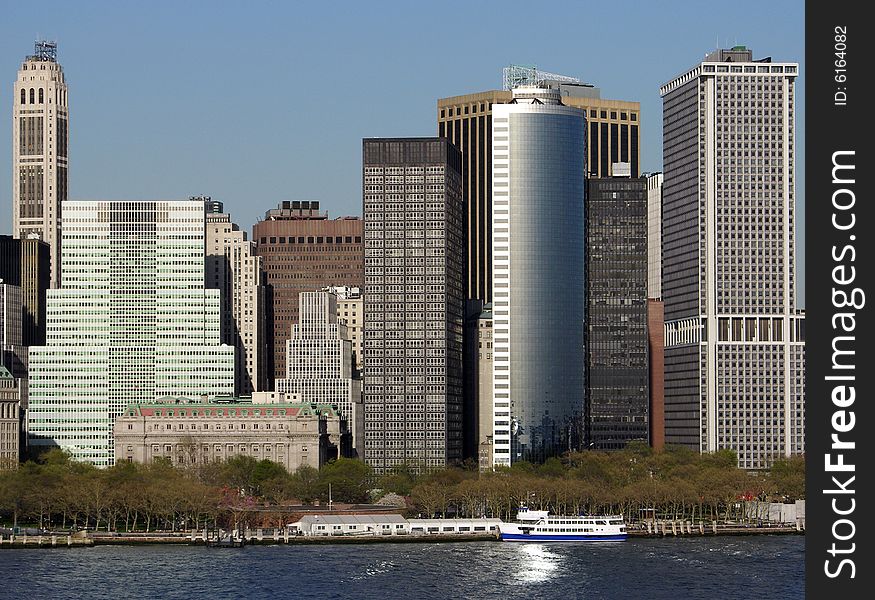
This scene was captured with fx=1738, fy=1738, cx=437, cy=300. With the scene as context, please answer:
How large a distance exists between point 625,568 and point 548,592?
27.6 metres

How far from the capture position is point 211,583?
160250mm

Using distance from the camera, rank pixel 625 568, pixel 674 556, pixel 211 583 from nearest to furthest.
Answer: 1. pixel 211 583
2. pixel 625 568
3. pixel 674 556

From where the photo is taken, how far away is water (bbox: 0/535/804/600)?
15062cm

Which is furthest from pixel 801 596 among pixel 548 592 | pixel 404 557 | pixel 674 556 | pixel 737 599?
pixel 404 557

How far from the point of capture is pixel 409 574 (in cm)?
17000

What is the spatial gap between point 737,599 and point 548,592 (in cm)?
1654

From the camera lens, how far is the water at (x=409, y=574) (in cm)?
15062
